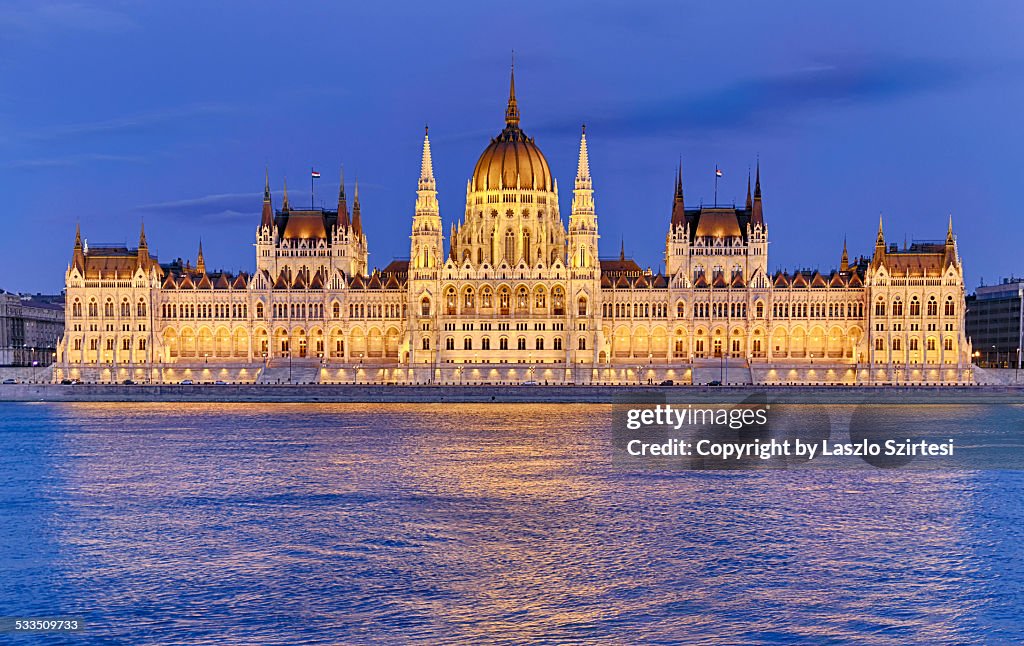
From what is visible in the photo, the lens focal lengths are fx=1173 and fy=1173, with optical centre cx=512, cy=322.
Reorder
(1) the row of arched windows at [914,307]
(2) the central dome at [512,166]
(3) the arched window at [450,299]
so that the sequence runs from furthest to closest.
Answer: (2) the central dome at [512,166] < (3) the arched window at [450,299] < (1) the row of arched windows at [914,307]

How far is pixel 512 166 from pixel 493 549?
317 feet

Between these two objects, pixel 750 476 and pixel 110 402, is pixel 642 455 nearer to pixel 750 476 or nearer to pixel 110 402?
pixel 750 476

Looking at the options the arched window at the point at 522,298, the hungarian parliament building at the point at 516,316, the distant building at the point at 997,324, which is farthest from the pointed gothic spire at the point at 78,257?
the distant building at the point at 997,324

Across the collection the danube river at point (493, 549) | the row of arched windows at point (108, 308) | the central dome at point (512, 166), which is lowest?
the danube river at point (493, 549)

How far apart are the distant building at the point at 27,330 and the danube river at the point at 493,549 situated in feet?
318

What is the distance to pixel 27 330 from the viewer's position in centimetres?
15525

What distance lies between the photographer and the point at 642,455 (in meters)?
57.8

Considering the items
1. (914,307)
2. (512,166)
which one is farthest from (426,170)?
(914,307)

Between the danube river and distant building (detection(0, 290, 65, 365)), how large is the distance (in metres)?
96.9

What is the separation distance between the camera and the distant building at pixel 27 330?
480 ft

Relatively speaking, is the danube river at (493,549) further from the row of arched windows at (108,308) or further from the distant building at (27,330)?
the distant building at (27,330)

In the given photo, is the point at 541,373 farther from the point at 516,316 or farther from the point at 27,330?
the point at 27,330

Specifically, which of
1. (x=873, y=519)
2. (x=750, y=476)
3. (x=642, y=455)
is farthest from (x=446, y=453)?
(x=873, y=519)

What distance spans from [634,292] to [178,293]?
157 ft
